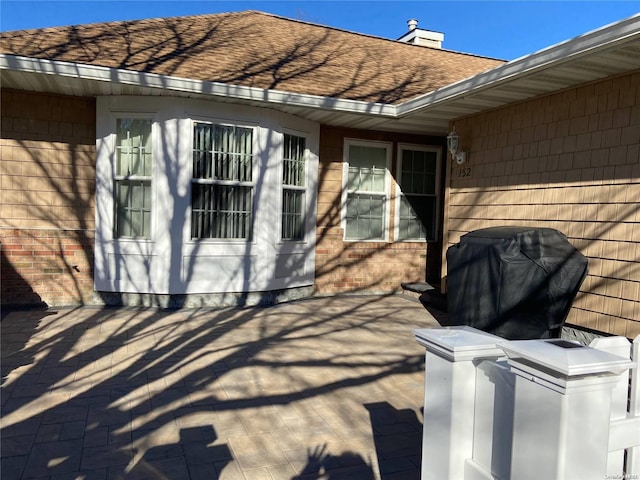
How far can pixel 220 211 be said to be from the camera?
288 inches

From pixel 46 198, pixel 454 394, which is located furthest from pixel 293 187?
pixel 454 394

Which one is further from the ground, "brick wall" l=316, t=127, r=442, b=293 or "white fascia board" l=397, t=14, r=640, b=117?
"white fascia board" l=397, t=14, r=640, b=117

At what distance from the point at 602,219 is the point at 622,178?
1.60 ft

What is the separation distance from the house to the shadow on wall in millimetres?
21

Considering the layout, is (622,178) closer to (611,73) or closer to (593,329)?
(611,73)

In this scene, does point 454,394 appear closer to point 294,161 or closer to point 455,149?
point 455,149

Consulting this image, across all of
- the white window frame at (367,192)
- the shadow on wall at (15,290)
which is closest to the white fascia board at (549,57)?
the white window frame at (367,192)

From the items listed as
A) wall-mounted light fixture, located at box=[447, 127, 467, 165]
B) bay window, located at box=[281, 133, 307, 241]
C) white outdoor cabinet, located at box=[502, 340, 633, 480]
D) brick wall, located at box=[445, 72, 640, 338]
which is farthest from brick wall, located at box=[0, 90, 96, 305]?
white outdoor cabinet, located at box=[502, 340, 633, 480]

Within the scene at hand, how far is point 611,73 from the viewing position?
200 inches

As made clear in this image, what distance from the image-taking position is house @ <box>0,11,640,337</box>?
538cm

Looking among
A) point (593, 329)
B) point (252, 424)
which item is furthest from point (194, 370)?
point (593, 329)

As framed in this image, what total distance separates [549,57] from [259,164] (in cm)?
419

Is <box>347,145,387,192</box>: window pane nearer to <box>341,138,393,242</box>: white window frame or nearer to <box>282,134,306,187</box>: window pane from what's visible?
<box>341,138,393,242</box>: white window frame

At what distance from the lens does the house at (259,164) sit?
212 inches
